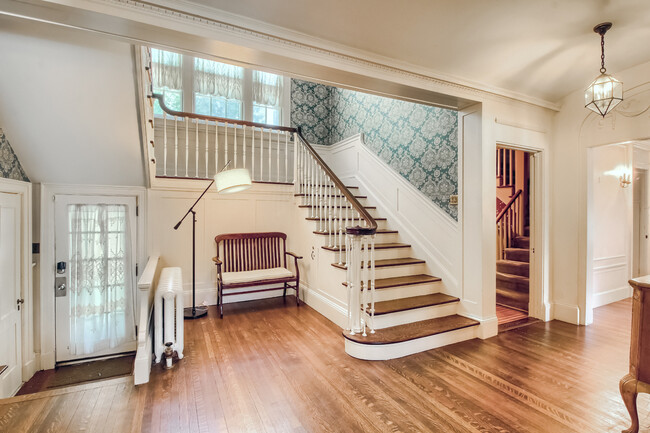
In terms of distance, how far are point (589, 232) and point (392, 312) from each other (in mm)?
2409

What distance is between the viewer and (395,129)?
173 inches

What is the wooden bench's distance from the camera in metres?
3.99

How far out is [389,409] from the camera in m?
2.01

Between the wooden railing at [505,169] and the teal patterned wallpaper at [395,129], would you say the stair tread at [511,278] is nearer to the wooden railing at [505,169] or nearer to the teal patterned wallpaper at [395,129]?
the teal patterned wallpaper at [395,129]

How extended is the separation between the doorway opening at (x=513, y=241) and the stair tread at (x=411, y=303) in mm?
742

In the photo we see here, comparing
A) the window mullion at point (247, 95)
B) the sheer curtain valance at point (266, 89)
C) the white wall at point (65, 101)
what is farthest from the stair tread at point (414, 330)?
the sheer curtain valance at point (266, 89)

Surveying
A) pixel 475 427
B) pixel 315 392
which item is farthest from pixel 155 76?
pixel 475 427

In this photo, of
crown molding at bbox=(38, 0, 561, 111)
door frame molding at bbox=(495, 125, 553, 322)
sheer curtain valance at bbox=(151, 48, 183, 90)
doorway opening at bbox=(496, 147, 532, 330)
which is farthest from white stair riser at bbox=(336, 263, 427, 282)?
sheer curtain valance at bbox=(151, 48, 183, 90)

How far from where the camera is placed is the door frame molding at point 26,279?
3.06m

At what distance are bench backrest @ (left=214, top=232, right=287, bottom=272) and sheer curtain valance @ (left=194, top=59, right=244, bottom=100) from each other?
2736 mm

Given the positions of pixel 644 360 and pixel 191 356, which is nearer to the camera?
pixel 644 360

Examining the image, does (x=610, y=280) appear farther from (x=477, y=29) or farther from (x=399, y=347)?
(x=477, y=29)

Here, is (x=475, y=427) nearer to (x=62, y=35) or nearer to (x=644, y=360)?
(x=644, y=360)

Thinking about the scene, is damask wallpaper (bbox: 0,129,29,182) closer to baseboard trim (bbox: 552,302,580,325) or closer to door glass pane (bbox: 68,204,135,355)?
door glass pane (bbox: 68,204,135,355)
